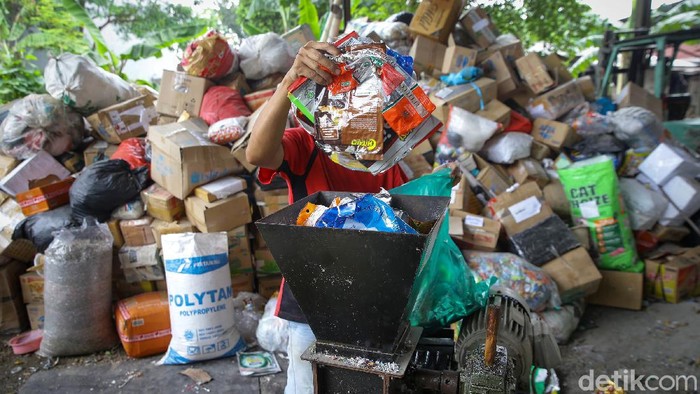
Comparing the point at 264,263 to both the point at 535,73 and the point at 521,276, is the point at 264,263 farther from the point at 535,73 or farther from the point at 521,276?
the point at 535,73

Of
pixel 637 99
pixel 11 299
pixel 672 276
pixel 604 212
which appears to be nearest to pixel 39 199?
pixel 11 299

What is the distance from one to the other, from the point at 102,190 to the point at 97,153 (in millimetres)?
824

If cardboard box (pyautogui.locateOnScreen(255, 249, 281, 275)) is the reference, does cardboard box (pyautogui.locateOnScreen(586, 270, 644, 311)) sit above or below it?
below

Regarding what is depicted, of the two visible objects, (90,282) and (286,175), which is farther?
(90,282)

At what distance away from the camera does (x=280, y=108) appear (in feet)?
4.69

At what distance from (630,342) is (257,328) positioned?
2.59 meters

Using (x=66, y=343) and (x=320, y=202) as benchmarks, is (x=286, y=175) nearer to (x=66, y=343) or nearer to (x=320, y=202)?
(x=320, y=202)

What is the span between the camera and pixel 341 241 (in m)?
1.07

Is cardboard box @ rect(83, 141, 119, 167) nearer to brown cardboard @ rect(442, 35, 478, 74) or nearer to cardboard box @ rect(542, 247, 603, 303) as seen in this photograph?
brown cardboard @ rect(442, 35, 478, 74)

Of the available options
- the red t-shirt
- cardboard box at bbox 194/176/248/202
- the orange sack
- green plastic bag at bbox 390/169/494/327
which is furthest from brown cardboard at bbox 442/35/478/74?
the orange sack

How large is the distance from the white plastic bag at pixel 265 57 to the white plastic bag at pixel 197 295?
1713 millimetres

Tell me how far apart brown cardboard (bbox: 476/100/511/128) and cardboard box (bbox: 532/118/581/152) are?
35 centimetres

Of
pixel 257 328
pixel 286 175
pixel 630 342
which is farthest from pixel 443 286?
pixel 630 342

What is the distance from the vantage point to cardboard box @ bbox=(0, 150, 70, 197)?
348 centimetres
